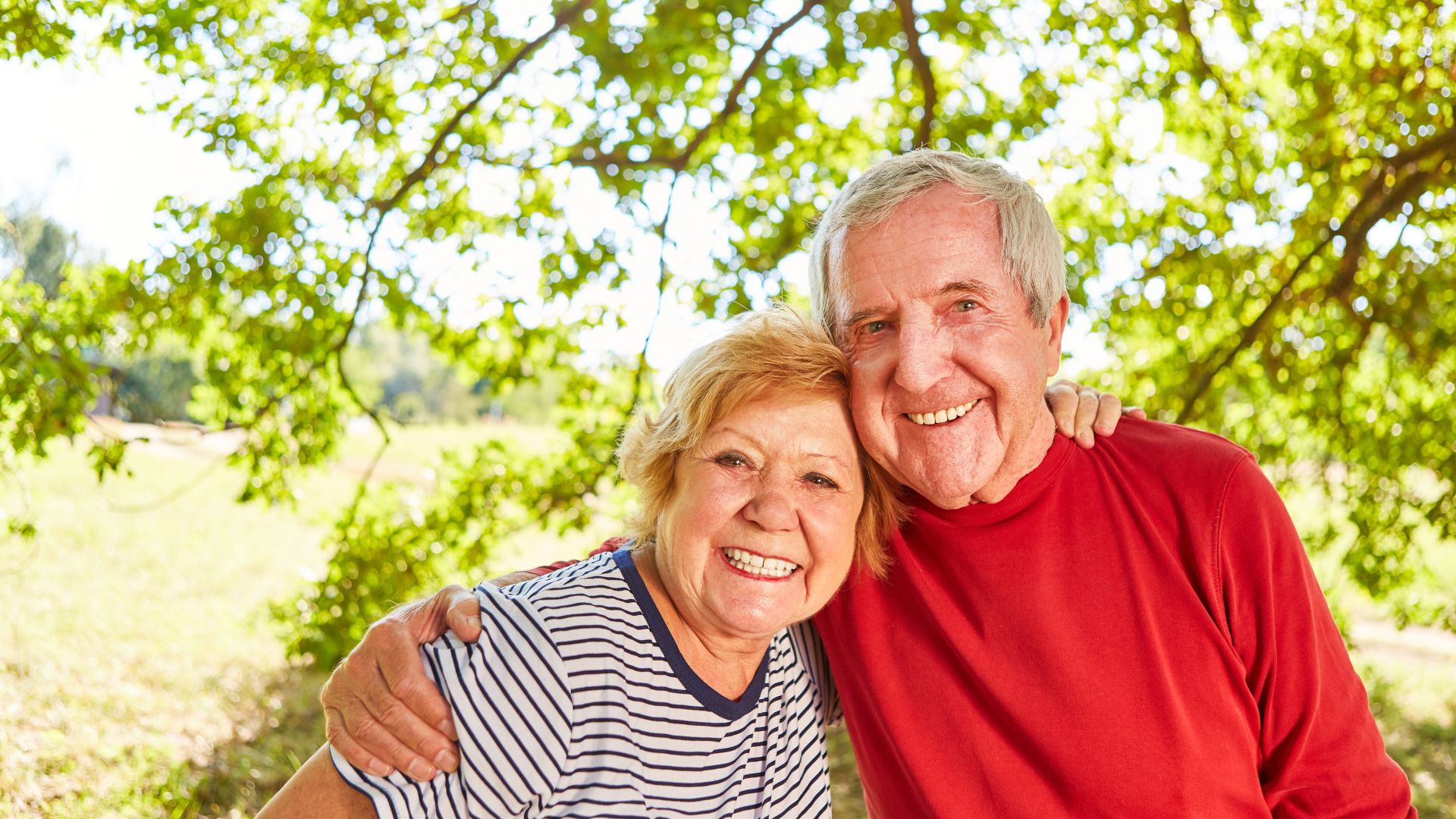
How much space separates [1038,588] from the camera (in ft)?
6.48

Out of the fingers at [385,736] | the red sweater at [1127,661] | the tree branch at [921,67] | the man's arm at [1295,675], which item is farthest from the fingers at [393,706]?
the tree branch at [921,67]

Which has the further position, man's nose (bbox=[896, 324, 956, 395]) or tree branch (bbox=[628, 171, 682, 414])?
tree branch (bbox=[628, 171, 682, 414])

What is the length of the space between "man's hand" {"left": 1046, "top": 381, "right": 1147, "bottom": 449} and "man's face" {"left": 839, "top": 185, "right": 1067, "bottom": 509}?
0.44ft

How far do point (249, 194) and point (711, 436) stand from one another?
335 centimetres

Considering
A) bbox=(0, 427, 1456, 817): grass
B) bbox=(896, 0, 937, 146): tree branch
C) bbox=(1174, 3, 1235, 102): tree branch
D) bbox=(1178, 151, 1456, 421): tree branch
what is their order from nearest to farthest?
bbox=(896, 0, 937, 146): tree branch → bbox=(0, 427, 1456, 817): grass → bbox=(1178, 151, 1456, 421): tree branch → bbox=(1174, 3, 1235, 102): tree branch

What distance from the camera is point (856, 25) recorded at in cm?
511

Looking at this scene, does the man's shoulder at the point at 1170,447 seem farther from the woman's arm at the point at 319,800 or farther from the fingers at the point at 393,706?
the woman's arm at the point at 319,800

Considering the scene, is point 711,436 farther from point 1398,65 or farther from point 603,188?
point 1398,65

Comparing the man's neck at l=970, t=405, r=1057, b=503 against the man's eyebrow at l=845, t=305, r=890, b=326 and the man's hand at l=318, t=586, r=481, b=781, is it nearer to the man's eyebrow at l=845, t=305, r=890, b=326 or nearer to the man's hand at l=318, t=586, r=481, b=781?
the man's eyebrow at l=845, t=305, r=890, b=326

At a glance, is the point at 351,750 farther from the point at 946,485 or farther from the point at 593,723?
the point at 946,485

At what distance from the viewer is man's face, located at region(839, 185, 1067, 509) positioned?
1934 mm

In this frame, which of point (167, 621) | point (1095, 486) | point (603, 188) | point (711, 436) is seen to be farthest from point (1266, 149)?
point (167, 621)

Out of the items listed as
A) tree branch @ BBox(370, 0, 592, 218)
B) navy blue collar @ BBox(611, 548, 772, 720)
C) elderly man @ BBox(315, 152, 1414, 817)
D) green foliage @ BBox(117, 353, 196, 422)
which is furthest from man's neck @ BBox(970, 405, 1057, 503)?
green foliage @ BBox(117, 353, 196, 422)

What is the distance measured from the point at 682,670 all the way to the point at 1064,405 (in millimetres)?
971
